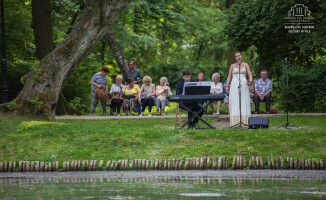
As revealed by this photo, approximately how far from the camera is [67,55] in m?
21.6

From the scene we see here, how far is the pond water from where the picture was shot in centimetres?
864

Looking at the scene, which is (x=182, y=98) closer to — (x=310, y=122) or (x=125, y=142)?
(x=125, y=142)

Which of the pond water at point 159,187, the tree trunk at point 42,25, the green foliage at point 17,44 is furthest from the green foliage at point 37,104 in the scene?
the pond water at point 159,187

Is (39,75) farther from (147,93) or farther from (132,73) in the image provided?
(132,73)

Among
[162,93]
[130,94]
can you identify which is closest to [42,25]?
[130,94]

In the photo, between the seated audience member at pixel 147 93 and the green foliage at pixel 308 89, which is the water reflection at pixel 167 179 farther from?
the green foliage at pixel 308 89

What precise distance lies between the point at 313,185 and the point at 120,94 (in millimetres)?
14169

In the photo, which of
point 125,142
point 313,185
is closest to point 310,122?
point 125,142

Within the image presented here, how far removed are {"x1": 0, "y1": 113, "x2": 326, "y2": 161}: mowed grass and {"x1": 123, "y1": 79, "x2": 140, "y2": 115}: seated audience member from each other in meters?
6.57

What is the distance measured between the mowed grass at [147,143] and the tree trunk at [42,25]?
901 cm

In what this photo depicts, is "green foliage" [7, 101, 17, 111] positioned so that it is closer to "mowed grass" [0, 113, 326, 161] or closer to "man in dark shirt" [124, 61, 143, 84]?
"mowed grass" [0, 113, 326, 161]

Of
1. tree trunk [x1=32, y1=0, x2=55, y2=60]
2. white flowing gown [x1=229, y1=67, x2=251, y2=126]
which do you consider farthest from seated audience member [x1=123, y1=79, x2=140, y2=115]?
white flowing gown [x1=229, y1=67, x2=251, y2=126]

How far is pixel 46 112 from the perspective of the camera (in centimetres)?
2064

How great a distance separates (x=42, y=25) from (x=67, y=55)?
441cm
